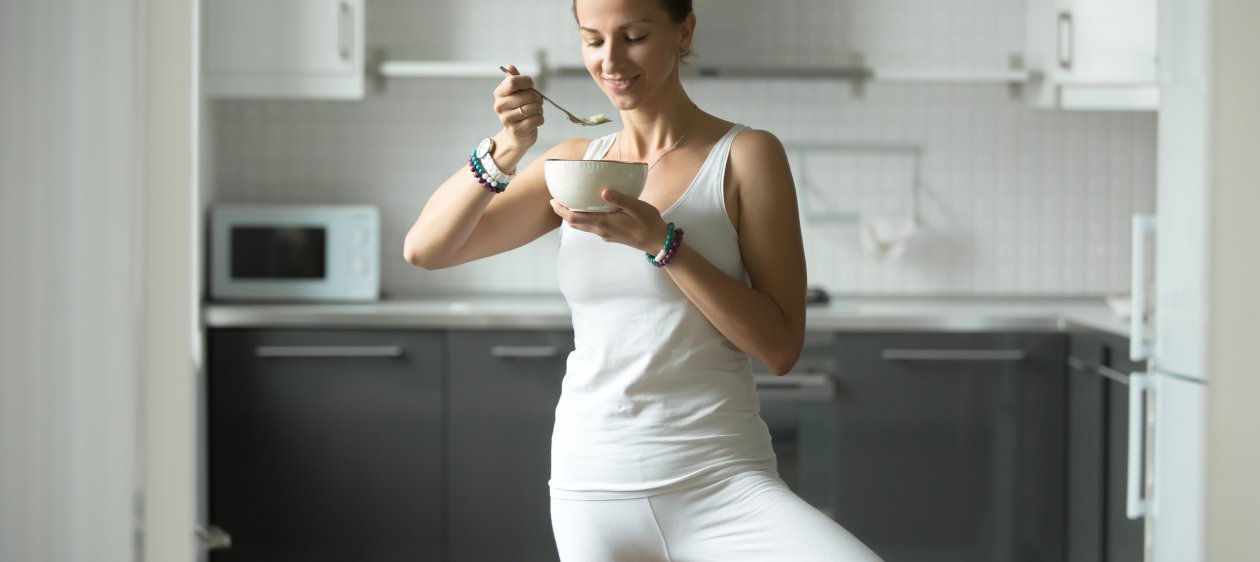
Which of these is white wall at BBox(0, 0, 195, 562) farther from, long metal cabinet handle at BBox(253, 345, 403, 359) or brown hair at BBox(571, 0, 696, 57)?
long metal cabinet handle at BBox(253, 345, 403, 359)

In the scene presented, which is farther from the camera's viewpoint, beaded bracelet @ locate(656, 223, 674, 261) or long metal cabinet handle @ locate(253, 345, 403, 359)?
long metal cabinet handle @ locate(253, 345, 403, 359)

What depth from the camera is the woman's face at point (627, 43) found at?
129cm

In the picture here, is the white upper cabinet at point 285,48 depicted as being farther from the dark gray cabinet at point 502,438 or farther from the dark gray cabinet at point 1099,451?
the dark gray cabinet at point 1099,451

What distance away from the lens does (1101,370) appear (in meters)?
2.89

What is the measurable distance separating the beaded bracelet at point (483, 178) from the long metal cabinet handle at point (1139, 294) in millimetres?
1721

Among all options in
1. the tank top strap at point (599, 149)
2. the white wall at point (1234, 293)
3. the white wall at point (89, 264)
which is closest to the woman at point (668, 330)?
the tank top strap at point (599, 149)

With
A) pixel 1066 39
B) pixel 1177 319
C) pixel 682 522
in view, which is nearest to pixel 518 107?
pixel 682 522

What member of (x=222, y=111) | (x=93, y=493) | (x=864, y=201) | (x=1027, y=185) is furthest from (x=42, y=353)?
(x=1027, y=185)

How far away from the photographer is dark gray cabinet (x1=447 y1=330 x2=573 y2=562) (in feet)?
10.2

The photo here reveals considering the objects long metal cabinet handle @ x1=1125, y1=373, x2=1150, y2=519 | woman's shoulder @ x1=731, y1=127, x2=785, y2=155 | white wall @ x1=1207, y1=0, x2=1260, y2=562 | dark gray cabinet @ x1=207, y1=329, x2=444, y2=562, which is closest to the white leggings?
woman's shoulder @ x1=731, y1=127, x2=785, y2=155

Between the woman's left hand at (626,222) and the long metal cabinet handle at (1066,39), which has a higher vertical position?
the long metal cabinet handle at (1066,39)

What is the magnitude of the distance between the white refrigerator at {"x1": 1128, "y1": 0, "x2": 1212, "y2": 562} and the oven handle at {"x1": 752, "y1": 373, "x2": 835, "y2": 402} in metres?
0.79

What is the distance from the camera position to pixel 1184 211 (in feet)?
7.24

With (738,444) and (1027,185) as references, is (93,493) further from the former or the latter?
(1027,185)
